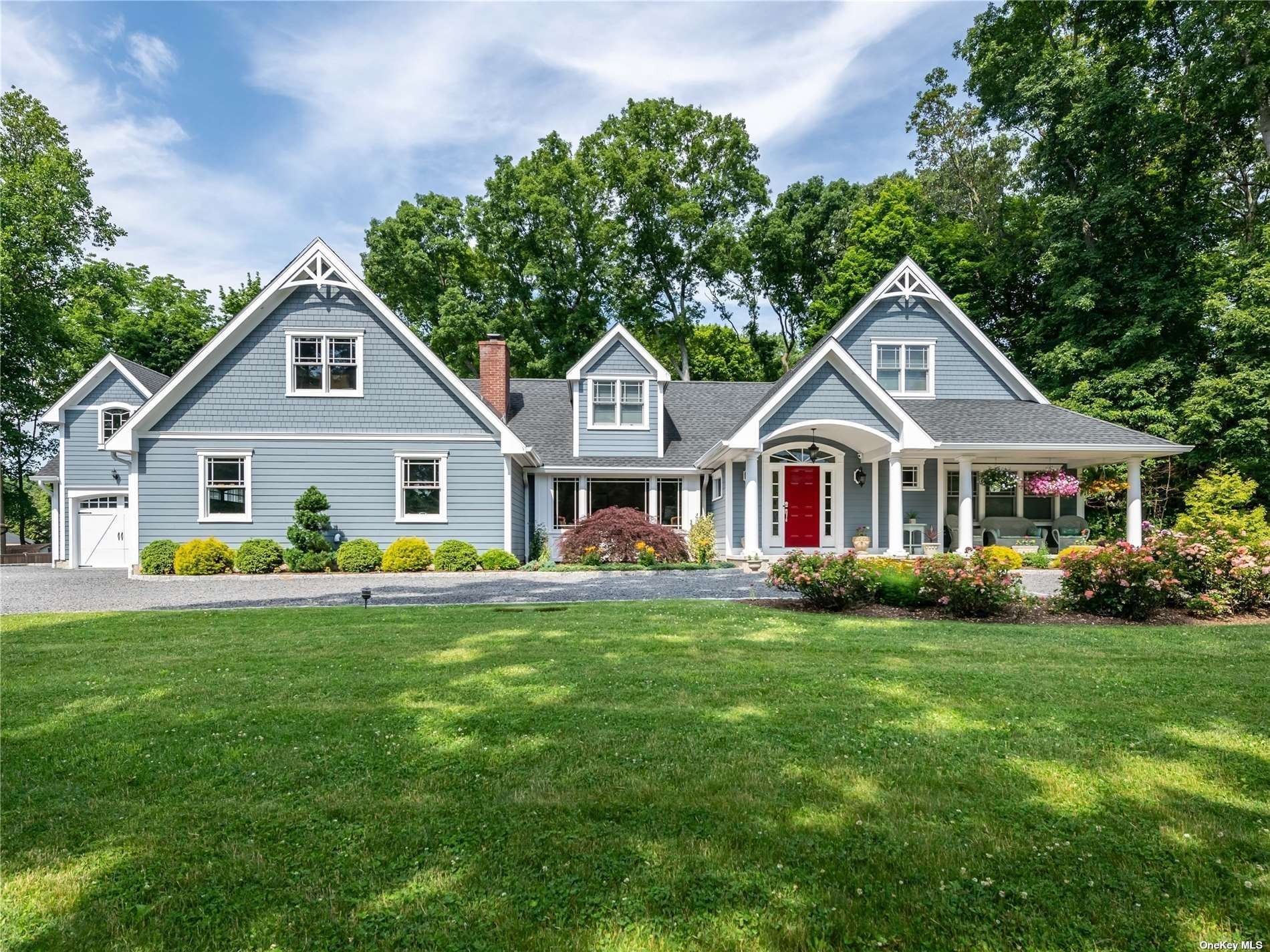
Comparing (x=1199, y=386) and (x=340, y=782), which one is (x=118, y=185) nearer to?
(x=340, y=782)

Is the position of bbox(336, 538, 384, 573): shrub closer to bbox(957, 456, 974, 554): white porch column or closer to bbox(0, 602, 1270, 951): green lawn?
bbox(0, 602, 1270, 951): green lawn

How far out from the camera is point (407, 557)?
16766 millimetres

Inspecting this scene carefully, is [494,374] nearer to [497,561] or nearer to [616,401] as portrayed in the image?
[616,401]

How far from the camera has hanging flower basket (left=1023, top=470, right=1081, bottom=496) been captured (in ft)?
60.3

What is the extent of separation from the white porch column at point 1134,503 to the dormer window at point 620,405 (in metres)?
13.2

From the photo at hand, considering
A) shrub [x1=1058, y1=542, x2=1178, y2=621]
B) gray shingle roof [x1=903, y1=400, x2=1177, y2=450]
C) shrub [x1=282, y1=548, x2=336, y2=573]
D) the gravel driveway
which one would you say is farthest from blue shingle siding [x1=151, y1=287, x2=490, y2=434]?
shrub [x1=1058, y1=542, x2=1178, y2=621]

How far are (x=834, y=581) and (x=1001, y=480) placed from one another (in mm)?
13196

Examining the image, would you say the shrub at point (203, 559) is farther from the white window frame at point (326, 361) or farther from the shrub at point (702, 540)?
the shrub at point (702, 540)

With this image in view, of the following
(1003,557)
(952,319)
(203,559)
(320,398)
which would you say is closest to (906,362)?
(952,319)

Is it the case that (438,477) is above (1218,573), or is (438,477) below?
above

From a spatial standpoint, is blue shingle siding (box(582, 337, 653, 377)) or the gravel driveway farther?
blue shingle siding (box(582, 337, 653, 377))

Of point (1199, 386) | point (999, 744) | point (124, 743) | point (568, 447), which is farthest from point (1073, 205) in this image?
point (124, 743)

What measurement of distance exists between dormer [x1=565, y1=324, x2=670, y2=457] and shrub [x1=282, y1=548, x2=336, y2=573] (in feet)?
24.9

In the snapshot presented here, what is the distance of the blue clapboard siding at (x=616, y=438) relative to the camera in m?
20.6
